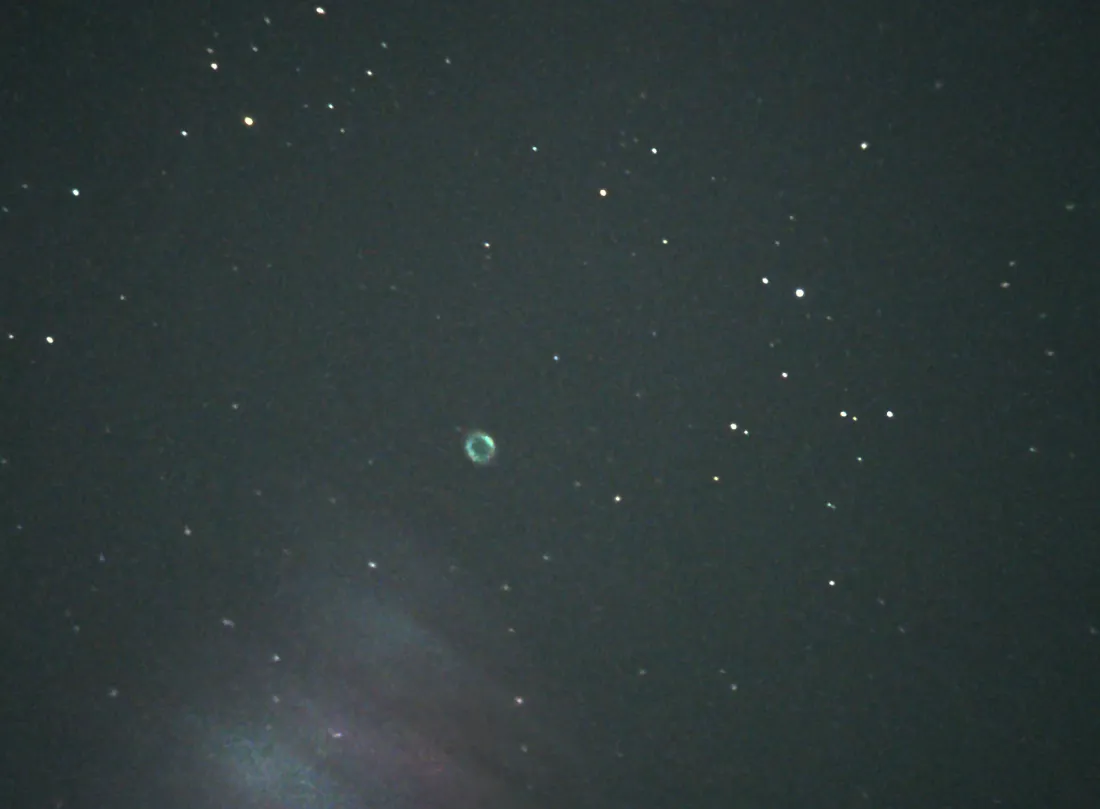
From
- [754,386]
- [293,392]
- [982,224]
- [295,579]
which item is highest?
[982,224]

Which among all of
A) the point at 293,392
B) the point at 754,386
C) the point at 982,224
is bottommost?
the point at 293,392

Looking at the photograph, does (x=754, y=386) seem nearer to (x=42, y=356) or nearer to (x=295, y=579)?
(x=295, y=579)

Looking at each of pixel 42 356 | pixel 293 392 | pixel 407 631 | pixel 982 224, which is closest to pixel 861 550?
pixel 982 224

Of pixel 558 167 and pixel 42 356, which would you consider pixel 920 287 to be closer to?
pixel 558 167

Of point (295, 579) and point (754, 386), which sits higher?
point (754, 386)

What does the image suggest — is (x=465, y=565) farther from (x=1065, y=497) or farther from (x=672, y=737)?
(x=1065, y=497)

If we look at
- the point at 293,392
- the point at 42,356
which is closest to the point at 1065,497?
the point at 293,392

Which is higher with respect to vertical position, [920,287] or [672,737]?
[920,287]

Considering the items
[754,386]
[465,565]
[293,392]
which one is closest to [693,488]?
[754,386]
